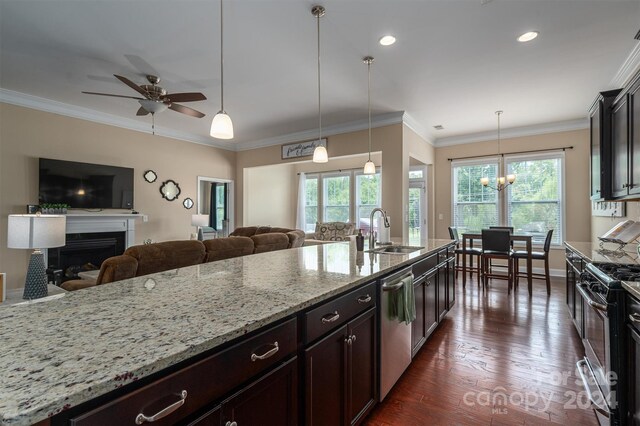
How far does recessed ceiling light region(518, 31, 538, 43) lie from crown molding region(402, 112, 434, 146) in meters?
2.17

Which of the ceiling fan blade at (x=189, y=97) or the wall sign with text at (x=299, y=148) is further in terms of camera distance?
the wall sign with text at (x=299, y=148)

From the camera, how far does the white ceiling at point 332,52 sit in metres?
2.51

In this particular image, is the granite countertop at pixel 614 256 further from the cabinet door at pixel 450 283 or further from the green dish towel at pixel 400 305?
the green dish towel at pixel 400 305

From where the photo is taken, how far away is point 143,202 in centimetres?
566

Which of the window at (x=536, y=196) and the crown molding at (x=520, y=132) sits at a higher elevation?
the crown molding at (x=520, y=132)

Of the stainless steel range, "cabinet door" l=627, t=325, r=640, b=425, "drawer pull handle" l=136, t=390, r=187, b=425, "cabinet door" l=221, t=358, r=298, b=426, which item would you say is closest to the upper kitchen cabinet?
the stainless steel range

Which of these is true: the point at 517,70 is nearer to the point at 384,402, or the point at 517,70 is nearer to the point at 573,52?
the point at 573,52

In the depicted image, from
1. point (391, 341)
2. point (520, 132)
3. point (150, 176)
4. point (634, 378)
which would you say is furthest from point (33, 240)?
point (520, 132)

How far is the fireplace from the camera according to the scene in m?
4.45

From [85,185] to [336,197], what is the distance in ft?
17.7

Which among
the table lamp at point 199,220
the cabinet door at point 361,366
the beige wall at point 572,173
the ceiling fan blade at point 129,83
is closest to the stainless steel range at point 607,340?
the cabinet door at point 361,366

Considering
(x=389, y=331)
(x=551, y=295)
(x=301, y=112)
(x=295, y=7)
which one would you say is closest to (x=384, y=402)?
(x=389, y=331)

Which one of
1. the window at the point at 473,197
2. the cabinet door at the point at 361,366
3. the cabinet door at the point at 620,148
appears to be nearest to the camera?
the cabinet door at the point at 361,366

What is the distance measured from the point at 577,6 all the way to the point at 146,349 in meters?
3.70
